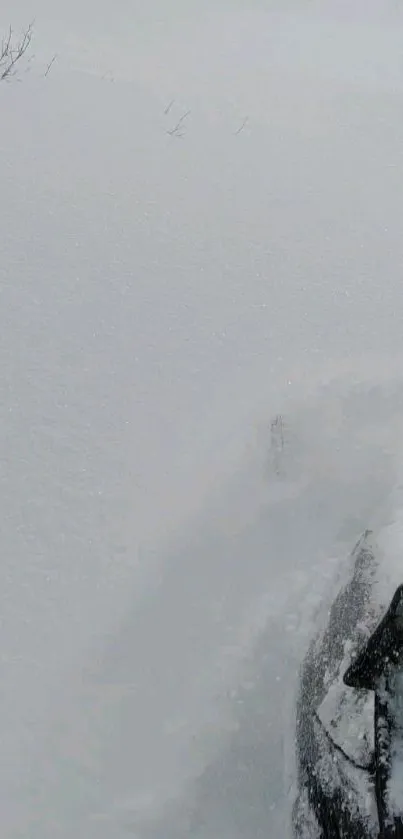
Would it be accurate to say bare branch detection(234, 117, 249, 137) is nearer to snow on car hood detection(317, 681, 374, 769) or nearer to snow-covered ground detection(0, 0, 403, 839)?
snow-covered ground detection(0, 0, 403, 839)

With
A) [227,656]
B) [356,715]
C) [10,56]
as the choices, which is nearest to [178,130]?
[10,56]

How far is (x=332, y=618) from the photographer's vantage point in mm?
4020

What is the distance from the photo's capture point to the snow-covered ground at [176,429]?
3973mm

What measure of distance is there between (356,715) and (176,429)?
2.43 meters

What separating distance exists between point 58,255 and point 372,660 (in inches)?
166

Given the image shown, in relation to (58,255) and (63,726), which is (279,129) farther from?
(63,726)

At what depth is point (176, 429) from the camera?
5137 millimetres

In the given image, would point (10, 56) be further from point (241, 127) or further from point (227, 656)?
point (227, 656)

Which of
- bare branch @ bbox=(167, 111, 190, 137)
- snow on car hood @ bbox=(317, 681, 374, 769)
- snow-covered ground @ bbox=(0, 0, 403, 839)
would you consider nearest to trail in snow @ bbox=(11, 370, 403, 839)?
snow-covered ground @ bbox=(0, 0, 403, 839)

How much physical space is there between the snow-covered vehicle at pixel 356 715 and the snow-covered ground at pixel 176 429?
1.29 ft

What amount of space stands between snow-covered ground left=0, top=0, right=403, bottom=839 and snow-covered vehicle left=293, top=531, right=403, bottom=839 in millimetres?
394

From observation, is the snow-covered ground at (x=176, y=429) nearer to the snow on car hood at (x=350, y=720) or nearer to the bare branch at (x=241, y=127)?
the bare branch at (x=241, y=127)

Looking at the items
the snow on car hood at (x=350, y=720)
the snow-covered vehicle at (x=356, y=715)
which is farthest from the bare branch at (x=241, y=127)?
the snow on car hood at (x=350, y=720)

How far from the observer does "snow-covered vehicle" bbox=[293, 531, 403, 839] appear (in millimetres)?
2799
